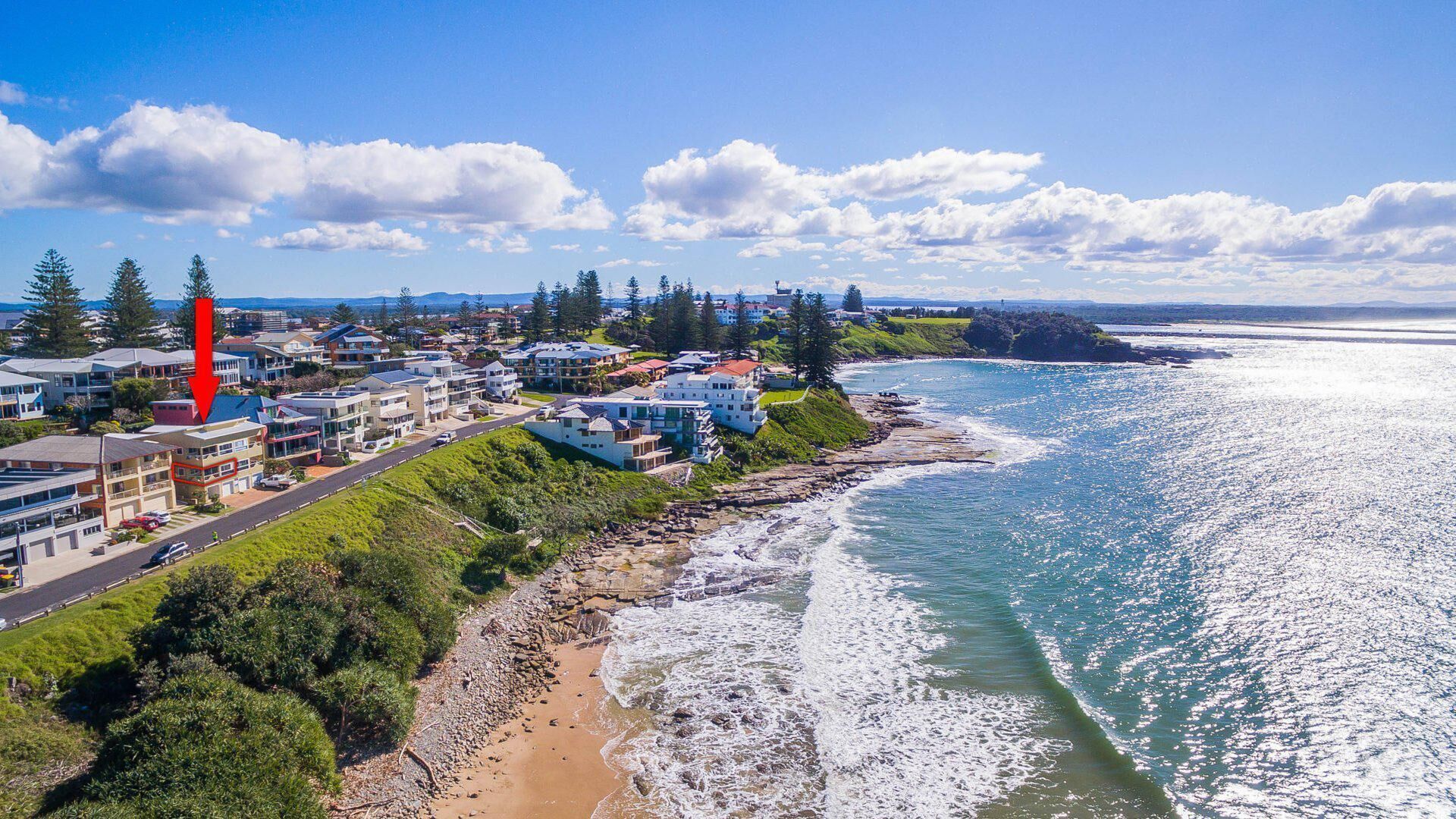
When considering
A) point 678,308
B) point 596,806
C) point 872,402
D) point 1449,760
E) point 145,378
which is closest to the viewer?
point 596,806

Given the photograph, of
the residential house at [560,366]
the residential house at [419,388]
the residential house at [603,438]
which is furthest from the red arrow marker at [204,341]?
the residential house at [560,366]

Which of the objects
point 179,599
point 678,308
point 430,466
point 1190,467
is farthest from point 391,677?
point 678,308

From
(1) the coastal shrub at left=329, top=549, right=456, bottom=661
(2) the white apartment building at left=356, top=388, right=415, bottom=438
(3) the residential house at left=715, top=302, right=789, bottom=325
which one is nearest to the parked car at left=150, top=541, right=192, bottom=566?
(1) the coastal shrub at left=329, top=549, right=456, bottom=661

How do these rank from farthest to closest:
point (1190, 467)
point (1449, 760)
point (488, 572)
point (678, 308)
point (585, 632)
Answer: point (678, 308)
point (1190, 467)
point (488, 572)
point (585, 632)
point (1449, 760)

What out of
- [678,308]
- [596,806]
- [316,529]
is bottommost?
[596,806]

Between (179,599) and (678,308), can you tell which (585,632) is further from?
(678,308)

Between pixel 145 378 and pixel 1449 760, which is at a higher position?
pixel 145 378

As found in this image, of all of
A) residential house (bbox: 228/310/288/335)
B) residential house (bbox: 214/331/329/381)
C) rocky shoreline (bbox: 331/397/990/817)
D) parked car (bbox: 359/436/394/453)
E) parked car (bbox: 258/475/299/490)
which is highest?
residential house (bbox: 228/310/288/335)

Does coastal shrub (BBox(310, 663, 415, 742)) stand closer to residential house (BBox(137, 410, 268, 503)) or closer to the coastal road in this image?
the coastal road
